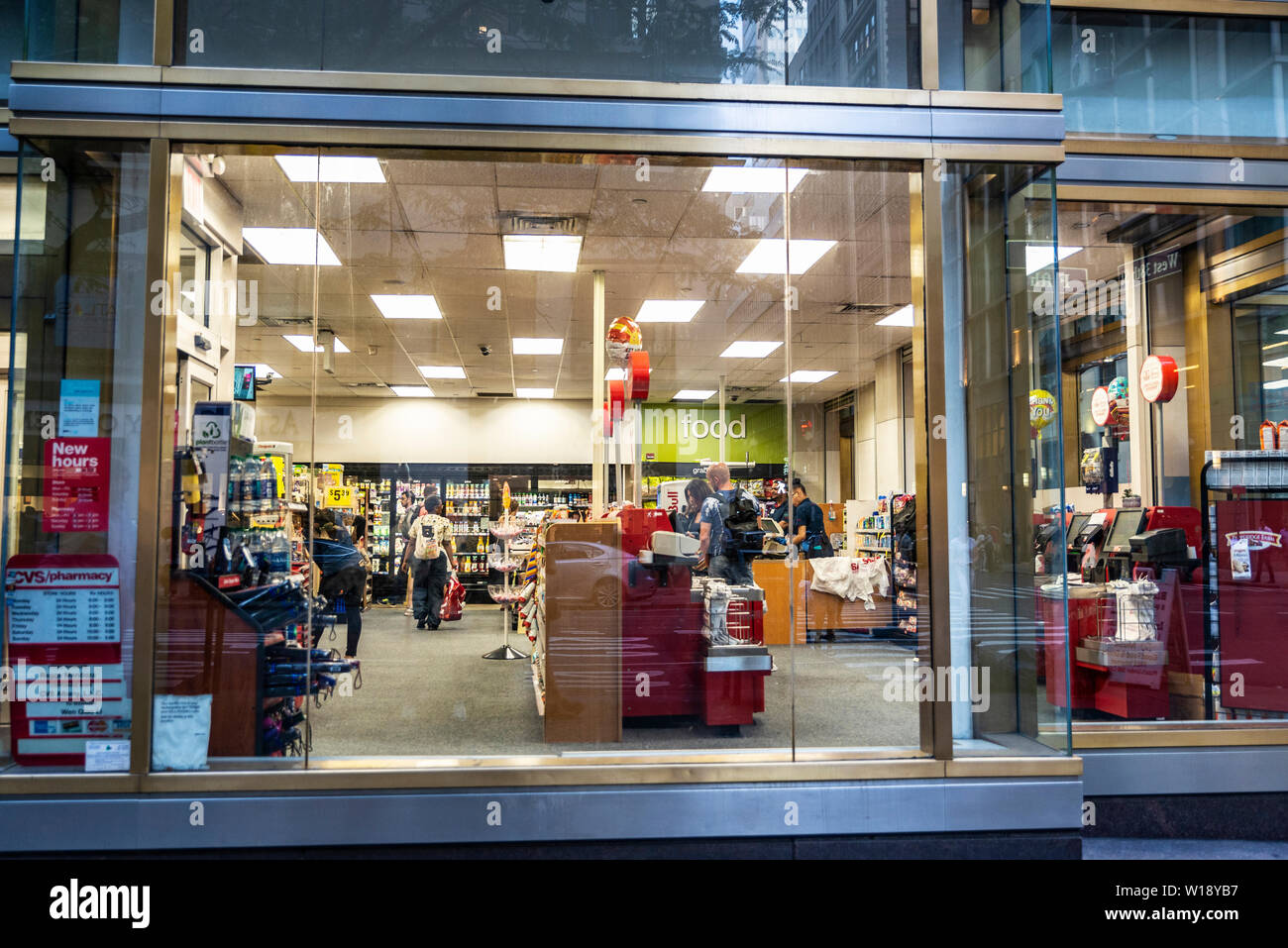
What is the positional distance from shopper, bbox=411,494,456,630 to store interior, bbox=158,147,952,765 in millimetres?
145

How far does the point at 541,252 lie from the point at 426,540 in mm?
2587

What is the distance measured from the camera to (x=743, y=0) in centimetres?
396

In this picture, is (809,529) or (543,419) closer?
(543,419)

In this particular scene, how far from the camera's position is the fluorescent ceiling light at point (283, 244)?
15.7 ft

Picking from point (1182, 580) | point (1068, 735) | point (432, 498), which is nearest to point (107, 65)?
point (432, 498)

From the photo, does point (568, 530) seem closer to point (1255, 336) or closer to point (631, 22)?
point (631, 22)

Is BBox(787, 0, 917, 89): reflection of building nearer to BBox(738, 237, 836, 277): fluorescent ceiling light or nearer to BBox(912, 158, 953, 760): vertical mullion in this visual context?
BBox(912, 158, 953, 760): vertical mullion

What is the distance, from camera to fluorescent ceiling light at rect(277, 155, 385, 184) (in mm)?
3858

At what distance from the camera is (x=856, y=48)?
12.8 feet

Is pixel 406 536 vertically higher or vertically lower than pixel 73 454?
lower

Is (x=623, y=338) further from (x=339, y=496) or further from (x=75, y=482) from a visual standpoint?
(x=75, y=482)

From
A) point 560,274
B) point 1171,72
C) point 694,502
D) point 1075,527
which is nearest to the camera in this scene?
point 1171,72

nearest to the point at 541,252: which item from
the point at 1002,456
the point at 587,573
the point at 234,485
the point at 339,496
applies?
the point at 339,496

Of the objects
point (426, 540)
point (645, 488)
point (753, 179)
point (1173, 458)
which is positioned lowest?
point (426, 540)
